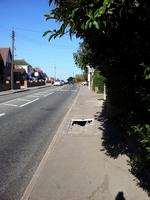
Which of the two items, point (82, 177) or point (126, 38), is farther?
point (82, 177)

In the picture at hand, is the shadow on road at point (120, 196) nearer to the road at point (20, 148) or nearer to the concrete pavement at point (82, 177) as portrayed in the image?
the concrete pavement at point (82, 177)

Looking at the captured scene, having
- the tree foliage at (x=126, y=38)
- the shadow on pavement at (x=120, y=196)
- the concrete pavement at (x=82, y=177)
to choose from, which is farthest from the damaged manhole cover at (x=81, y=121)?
the shadow on pavement at (x=120, y=196)

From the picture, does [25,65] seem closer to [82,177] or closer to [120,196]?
[82,177]

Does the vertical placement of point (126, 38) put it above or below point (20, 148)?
above

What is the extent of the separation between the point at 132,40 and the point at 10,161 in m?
5.11

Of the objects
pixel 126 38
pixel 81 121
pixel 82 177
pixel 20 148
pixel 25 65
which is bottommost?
pixel 81 121

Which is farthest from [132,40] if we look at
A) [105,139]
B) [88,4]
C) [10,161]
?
[105,139]

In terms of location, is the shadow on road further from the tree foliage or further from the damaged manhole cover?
the damaged manhole cover

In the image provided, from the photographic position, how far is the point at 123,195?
7.19 meters

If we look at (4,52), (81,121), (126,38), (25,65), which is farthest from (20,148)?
(25,65)

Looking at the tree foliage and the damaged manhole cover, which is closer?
the tree foliage

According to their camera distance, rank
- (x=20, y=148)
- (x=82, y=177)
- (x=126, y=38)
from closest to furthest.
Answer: (x=126, y=38) → (x=82, y=177) → (x=20, y=148)

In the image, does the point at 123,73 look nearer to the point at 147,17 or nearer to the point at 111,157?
the point at 147,17

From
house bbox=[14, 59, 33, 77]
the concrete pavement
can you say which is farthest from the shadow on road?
house bbox=[14, 59, 33, 77]
